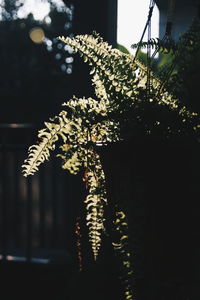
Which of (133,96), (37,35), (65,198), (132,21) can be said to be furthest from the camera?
(37,35)

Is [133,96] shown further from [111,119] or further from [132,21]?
[132,21]

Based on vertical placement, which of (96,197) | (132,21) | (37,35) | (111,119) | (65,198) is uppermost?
(37,35)

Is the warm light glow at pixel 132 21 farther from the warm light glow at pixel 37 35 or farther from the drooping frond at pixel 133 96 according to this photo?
the warm light glow at pixel 37 35

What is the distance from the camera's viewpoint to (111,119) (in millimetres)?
954

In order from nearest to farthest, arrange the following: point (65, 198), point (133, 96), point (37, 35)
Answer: point (133, 96) < point (65, 198) < point (37, 35)

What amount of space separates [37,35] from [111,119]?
22.9 meters

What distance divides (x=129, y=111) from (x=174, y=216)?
0.27m

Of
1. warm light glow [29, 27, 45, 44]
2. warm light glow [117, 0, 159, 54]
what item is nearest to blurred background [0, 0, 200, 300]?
warm light glow [117, 0, 159, 54]

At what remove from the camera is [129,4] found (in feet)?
5.93

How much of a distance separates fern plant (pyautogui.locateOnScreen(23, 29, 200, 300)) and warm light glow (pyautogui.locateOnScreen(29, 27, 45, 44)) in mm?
22550

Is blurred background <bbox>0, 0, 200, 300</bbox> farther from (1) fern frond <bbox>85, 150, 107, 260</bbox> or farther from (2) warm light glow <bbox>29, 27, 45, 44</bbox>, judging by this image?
(2) warm light glow <bbox>29, 27, 45, 44</bbox>

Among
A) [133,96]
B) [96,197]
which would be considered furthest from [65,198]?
[133,96]

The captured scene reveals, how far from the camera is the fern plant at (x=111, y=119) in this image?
0.90 m

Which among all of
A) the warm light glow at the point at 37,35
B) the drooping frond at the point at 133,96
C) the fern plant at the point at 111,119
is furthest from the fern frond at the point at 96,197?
the warm light glow at the point at 37,35
